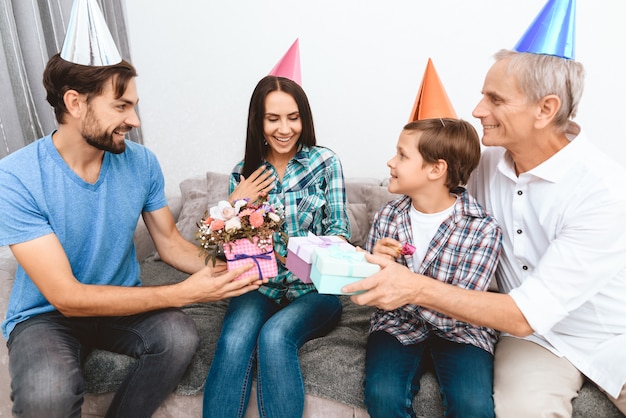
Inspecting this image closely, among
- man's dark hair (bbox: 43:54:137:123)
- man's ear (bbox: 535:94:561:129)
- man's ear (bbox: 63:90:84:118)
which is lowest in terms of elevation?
man's ear (bbox: 535:94:561:129)

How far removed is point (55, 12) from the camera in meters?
2.46

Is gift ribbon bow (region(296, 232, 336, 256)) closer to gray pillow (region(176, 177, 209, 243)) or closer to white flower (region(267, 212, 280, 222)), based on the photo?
white flower (region(267, 212, 280, 222))

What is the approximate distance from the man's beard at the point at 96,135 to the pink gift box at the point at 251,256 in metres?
0.54

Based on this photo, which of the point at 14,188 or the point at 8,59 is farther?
the point at 8,59

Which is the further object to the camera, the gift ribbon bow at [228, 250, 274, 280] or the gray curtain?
the gray curtain

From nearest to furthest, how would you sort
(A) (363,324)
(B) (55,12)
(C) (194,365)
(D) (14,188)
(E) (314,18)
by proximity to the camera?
(D) (14,188) < (C) (194,365) < (A) (363,324) < (B) (55,12) < (E) (314,18)

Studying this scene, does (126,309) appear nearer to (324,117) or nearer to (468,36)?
(324,117)

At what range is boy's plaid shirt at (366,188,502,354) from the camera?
1483 mm

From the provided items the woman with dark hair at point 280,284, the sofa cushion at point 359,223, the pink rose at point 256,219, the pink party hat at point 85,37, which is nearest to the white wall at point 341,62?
the sofa cushion at point 359,223

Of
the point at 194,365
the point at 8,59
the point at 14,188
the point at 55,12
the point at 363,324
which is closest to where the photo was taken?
the point at 14,188

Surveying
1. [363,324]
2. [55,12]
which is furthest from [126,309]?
[55,12]

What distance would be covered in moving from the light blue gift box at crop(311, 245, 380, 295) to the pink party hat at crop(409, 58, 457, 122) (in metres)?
0.62

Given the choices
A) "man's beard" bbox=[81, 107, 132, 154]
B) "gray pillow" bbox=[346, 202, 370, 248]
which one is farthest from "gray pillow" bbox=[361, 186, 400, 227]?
"man's beard" bbox=[81, 107, 132, 154]

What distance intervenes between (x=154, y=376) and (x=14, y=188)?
0.74 metres
